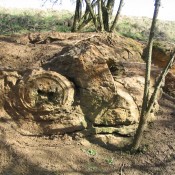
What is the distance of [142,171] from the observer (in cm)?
414

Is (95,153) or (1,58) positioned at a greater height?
(1,58)

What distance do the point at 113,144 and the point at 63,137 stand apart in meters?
→ 0.61

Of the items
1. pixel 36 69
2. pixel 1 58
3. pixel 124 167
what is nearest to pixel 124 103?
pixel 124 167

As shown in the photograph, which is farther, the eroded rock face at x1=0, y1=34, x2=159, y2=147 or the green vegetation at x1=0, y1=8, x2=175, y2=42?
the green vegetation at x1=0, y1=8, x2=175, y2=42

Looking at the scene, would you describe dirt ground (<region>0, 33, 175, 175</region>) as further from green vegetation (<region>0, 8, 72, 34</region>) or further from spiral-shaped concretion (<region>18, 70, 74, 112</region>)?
green vegetation (<region>0, 8, 72, 34</region>)

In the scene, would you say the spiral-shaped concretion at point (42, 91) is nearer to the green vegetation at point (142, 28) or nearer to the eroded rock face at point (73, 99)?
the eroded rock face at point (73, 99)

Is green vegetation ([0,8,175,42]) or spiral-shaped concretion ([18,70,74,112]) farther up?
spiral-shaped concretion ([18,70,74,112])

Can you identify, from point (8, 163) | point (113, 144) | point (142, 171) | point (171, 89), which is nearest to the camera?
point (8, 163)

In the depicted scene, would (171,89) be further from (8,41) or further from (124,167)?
(8,41)

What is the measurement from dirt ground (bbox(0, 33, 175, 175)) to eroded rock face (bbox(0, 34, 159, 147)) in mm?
137

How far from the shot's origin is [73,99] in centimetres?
443

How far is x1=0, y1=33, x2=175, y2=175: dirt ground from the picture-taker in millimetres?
3895

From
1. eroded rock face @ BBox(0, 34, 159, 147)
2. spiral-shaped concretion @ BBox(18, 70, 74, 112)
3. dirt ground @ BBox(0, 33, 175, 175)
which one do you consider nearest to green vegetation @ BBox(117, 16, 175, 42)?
dirt ground @ BBox(0, 33, 175, 175)

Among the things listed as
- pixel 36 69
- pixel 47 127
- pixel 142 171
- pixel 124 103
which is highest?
pixel 36 69
